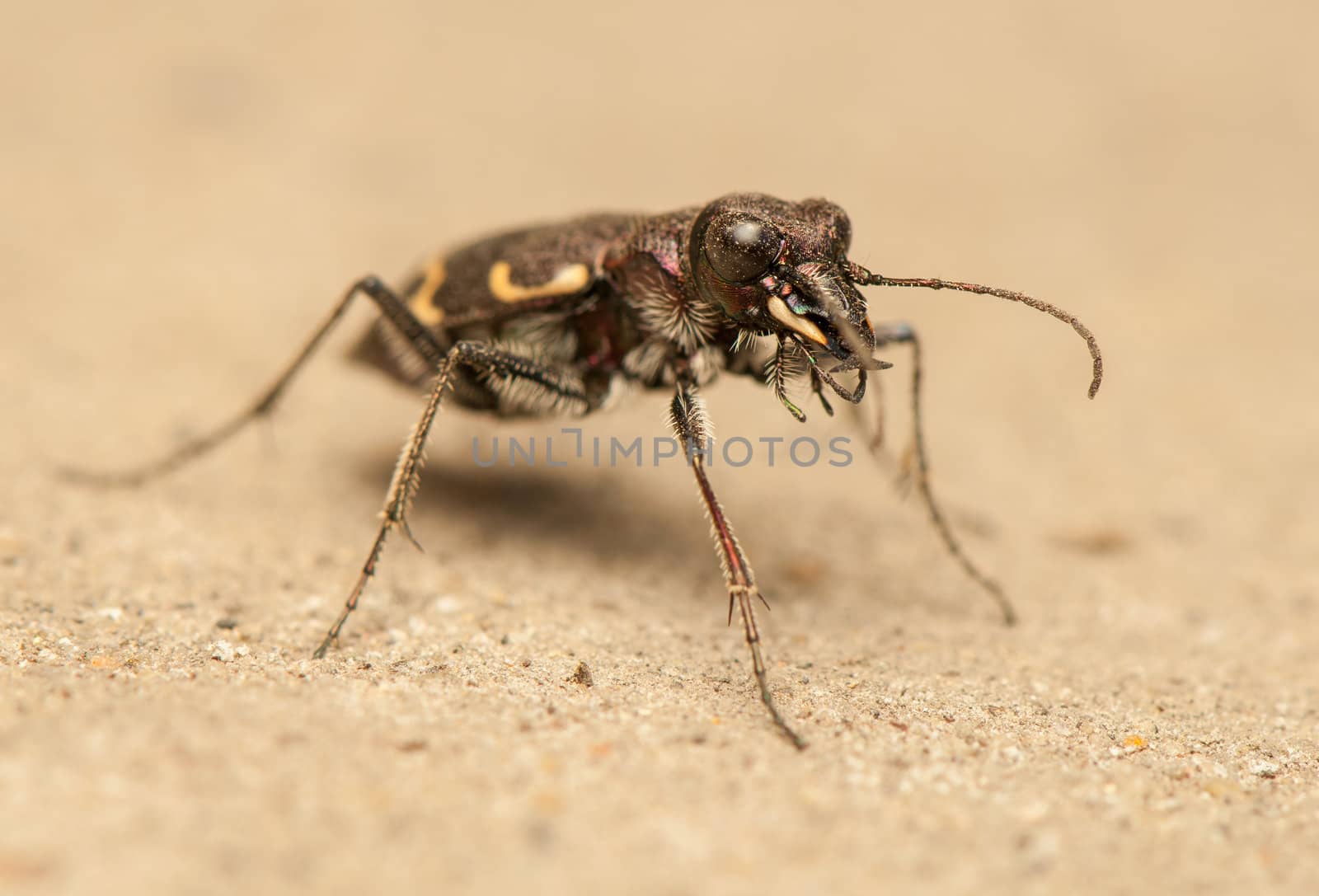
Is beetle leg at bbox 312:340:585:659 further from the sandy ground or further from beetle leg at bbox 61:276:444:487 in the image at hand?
the sandy ground

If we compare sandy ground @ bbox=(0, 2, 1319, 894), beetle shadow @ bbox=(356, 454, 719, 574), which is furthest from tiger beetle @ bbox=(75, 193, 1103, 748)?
beetle shadow @ bbox=(356, 454, 719, 574)

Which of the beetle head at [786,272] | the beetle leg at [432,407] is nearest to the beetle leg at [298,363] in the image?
the beetle leg at [432,407]

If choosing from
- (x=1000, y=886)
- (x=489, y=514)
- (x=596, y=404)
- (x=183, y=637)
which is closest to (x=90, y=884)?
(x=183, y=637)

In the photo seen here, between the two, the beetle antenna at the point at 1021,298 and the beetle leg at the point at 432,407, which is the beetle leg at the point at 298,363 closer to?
the beetle leg at the point at 432,407

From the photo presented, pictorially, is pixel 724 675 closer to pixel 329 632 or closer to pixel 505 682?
pixel 505 682

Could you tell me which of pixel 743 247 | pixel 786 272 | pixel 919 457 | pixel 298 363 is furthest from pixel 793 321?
pixel 298 363

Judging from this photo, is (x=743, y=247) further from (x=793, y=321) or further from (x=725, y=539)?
(x=725, y=539)
